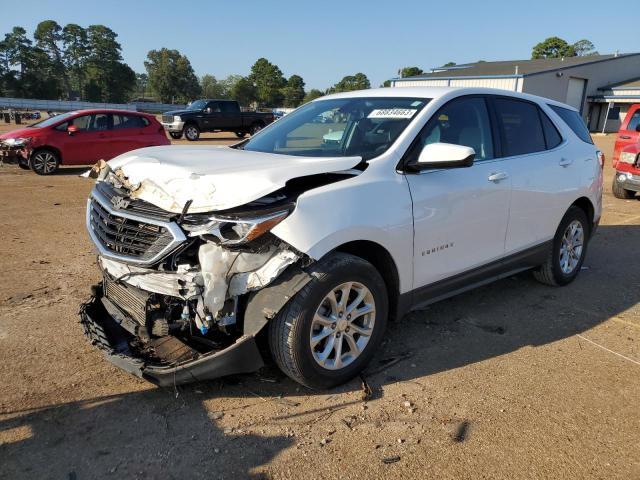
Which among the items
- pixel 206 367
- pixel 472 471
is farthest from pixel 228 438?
pixel 472 471

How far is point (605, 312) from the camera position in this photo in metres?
4.74

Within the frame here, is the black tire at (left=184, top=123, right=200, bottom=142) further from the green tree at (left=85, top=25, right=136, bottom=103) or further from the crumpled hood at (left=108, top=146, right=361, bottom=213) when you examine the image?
the green tree at (left=85, top=25, right=136, bottom=103)

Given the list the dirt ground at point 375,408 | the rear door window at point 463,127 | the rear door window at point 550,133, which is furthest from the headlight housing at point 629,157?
the rear door window at point 463,127

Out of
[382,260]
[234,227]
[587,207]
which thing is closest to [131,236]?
[234,227]

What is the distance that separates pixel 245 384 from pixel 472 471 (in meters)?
1.47

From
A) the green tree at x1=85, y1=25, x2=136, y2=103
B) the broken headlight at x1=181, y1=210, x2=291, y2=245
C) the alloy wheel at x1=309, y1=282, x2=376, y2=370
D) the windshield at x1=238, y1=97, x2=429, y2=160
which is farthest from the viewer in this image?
the green tree at x1=85, y1=25, x2=136, y2=103

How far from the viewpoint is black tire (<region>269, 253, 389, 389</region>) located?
2.94 m

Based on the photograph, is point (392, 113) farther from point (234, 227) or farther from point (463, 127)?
point (234, 227)

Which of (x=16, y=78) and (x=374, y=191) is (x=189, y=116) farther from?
(x=16, y=78)

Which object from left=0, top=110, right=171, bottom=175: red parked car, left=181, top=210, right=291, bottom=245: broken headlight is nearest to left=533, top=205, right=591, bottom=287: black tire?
left=181, top=210, right=291, bottom=245: broken headlight

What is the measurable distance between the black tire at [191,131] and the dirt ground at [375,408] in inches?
833

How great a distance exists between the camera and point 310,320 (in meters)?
2.98

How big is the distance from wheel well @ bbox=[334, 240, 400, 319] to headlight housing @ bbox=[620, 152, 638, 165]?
904 centimetres

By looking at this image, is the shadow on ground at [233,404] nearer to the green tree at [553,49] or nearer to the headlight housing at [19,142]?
the headlight housing at [19,142]
